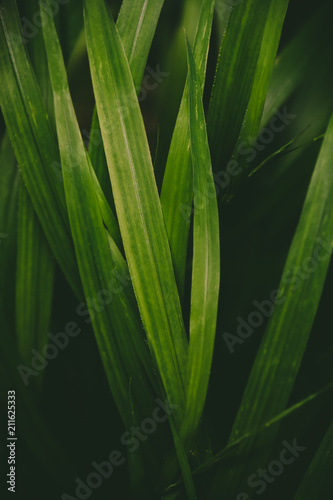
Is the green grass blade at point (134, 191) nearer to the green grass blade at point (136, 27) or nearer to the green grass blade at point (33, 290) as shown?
the green grass blade at point (136, 27)

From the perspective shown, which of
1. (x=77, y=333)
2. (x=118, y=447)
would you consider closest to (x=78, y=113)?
(x=77, y=333)

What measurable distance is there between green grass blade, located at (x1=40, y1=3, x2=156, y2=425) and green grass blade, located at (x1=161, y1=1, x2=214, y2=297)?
7 cm

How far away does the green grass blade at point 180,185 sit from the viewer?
0.36m

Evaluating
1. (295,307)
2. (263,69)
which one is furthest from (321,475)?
(263,69)

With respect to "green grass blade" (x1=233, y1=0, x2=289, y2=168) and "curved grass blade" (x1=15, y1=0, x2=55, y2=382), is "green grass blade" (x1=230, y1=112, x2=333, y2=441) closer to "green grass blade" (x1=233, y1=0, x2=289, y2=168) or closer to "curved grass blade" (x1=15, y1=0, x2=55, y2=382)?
"green grass blade" (x1=233, y1=0, x2=289, y2=168)

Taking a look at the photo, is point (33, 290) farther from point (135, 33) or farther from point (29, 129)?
point (135, 33)

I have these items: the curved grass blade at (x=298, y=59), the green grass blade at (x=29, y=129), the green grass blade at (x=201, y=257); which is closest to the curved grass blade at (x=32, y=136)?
the green grass blade at (x=29, y=129)

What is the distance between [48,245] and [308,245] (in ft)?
1.02

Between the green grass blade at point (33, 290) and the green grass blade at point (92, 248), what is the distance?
97mm

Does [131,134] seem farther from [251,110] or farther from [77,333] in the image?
[77,333]

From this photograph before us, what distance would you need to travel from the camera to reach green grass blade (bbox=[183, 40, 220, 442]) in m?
0.32

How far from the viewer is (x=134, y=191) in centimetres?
34

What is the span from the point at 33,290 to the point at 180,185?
24 cm

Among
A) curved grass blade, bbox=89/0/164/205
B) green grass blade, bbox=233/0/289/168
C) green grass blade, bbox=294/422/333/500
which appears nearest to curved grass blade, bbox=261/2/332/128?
green grass blade, bbox=233/0/289/168
